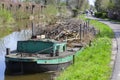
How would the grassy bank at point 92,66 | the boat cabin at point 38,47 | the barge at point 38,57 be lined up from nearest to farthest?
1. the grassy bank at point 92,66
2. the barge at point 38,57
3. the boat cabin at point 38,47

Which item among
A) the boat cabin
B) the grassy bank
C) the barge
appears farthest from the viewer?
the boat cabin

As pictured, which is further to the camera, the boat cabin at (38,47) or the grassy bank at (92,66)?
the boat cabin at (38,47)

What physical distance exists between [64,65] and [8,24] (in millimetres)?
42035

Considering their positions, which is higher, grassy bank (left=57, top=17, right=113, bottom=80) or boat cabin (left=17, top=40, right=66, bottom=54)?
boat cabin (left=17, top=40, right=66, bottom=54)

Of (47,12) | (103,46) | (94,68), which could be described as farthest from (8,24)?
(94,68)

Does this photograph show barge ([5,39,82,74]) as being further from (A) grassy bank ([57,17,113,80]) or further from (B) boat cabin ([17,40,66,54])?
(A) grassy bank ([57,17,113,80])

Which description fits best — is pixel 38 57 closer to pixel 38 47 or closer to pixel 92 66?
pixel 38 47

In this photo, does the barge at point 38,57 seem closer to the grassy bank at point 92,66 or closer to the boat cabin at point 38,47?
the boat cabin at point 38,47

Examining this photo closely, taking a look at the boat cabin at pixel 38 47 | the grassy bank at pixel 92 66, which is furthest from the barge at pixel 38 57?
the grassy bank at pixel 92 66

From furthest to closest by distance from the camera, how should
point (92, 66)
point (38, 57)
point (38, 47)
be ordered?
1. point (38, 47)
2. point (38, 57)
3. point (92, 66)

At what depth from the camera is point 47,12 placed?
8238 cm

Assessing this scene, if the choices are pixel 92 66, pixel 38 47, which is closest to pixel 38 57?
pixel 38 47

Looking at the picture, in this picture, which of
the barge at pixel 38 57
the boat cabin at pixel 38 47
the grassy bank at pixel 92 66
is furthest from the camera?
the boat cabin at pixel 38 47

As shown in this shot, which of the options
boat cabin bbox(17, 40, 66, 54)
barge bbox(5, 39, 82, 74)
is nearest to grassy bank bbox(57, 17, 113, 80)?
barge bbox(5, 39, 82, 74)
